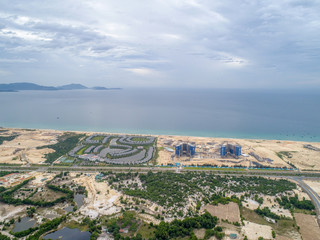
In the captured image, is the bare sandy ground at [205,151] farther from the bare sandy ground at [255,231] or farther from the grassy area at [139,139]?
the bare sandy ground at [255,231]

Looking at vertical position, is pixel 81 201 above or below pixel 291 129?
below

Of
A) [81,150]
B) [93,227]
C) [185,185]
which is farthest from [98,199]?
[81,150]

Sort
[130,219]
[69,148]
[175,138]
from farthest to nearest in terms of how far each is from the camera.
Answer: [175,138] < [69,148] < [130,219]

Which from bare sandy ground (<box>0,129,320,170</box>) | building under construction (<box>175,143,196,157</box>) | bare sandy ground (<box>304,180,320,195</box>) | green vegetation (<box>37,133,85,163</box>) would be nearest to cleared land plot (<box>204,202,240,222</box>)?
bare sandy ground (<box>304,180,320,195</box>)

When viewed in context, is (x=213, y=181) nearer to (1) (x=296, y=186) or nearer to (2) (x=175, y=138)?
(1) (x=296, y=186)

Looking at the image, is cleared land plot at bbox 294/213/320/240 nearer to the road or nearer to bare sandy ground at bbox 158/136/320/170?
the road

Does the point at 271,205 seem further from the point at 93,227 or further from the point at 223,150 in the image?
the point at 93,227

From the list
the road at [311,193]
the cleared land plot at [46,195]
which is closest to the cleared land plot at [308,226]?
the road at [311,193]

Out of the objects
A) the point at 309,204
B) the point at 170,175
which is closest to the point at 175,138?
the point at 170,175
